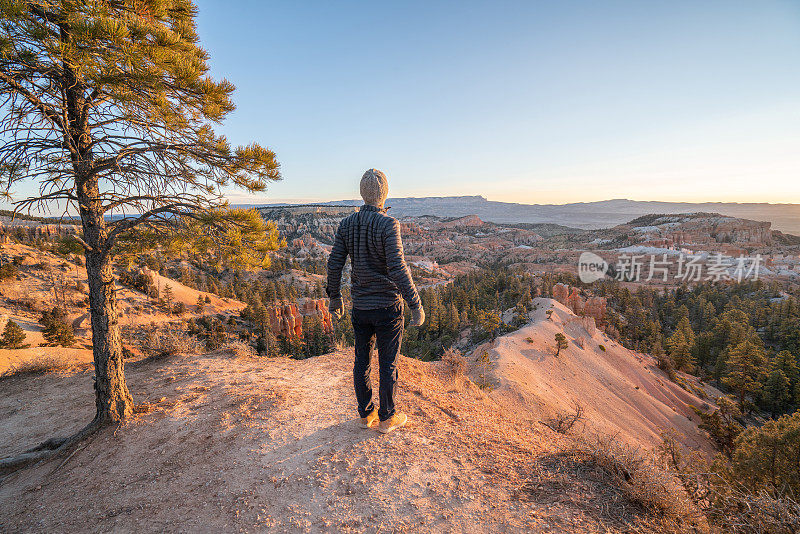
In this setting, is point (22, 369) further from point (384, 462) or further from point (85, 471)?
point (384, 462)

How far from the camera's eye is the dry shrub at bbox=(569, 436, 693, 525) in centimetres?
251

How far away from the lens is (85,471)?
354 cm

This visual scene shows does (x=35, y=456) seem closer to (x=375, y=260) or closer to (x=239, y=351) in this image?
(x=239, y=351)

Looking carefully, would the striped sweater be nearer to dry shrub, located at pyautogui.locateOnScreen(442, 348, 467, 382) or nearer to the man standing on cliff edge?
the man standing on cliff edge

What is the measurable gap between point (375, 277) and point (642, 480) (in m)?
2.95

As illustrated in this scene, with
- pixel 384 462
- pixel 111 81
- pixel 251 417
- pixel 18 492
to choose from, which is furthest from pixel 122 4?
pixel 384 462

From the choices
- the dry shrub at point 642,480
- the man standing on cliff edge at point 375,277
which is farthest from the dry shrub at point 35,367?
the dry shrub at point 642,480

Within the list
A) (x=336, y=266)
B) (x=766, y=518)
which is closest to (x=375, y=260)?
(x=336, y=266)

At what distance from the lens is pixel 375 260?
125 inches

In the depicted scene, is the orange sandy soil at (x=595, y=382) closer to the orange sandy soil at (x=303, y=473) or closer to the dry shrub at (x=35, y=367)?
the orange sandy soil at (x=303, y=473)

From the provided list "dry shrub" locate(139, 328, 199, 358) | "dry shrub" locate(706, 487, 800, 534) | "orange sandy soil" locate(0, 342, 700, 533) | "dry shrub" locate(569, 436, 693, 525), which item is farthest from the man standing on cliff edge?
"dry shrub" locate(139, 328, 199, 358)

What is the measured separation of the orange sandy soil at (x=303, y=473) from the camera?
2529 mm

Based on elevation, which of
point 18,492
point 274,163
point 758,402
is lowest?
point 758,402

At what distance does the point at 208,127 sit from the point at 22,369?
29.7ft
